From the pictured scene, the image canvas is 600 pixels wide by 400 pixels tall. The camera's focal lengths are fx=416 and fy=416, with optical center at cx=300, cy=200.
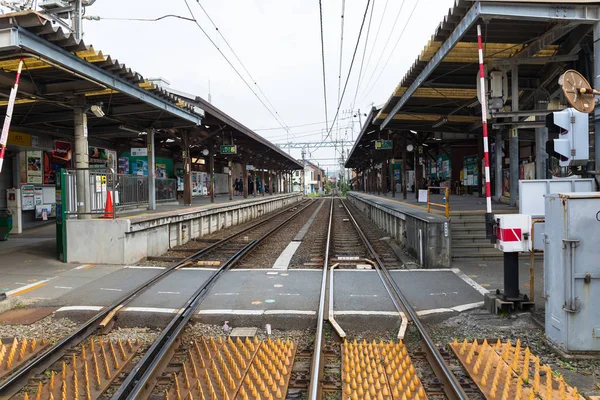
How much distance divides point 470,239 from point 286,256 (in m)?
4.33

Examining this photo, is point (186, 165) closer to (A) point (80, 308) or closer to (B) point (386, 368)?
(A) point (80, 308)

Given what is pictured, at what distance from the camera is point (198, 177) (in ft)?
98.2

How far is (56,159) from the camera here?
15.8 m

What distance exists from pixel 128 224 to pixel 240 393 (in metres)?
6.57

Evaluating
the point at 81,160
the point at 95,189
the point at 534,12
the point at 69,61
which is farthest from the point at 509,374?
the point at 81,160

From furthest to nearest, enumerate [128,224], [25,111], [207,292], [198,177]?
[198,177] < [25,111] < [128,224] < [207,292]

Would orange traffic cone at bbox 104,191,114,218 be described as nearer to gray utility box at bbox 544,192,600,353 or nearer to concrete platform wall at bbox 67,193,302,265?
concrete platform wall at bbox 67,193,302,265

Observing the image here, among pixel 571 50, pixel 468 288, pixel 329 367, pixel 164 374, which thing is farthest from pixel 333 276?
pixel 571 50

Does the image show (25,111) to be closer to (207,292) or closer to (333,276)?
(207,292)

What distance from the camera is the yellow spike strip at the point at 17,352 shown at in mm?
4090

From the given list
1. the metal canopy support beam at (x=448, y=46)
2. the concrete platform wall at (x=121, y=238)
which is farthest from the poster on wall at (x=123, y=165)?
the metal canopy support beam at (x=448, y=46)

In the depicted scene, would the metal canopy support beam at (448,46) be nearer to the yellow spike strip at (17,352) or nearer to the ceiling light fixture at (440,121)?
the ceiling light fixture at (440,121)

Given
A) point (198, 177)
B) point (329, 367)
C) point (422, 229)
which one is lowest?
point (329, 367)

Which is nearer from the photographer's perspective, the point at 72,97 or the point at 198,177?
the point at 72,97
